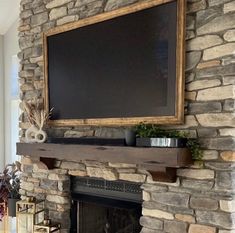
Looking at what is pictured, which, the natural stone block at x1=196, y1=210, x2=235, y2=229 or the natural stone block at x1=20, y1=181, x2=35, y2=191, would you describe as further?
the natural stone block at x1=20, y1=181, x2=35, y2=191

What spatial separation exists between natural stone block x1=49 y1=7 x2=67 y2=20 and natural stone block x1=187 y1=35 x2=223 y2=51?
4.74 feet

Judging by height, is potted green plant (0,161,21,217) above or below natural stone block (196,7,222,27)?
below

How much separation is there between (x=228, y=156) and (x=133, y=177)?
2.75 ft

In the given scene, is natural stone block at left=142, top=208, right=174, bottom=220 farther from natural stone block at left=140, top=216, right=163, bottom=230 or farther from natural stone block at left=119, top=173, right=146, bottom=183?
natural stone block at left=119, top=173, right=146, bottom=183

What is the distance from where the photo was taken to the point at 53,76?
339 centimetres

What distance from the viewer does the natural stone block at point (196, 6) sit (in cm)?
235

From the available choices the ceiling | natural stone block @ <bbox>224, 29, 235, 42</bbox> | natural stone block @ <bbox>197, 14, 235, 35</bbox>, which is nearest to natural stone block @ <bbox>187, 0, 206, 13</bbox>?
natural stone block @ <bbox>197, 14, 235, 35</bbox>

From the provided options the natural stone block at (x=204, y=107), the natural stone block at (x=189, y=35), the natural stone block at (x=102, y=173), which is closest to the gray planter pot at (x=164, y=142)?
the natural stone block at (x=204, y=107)

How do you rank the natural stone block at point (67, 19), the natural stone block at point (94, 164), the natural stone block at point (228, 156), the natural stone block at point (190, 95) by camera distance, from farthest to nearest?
the natural stone block at point (67, 19) < the natural stone block at point (94, 164) < the natural stone block at point (190, 95) < the natural stone block at point (228, 156)

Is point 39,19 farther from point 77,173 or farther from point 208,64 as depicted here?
point 208,64

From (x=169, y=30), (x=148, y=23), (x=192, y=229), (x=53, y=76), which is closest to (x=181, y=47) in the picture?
(x=169, y=30)

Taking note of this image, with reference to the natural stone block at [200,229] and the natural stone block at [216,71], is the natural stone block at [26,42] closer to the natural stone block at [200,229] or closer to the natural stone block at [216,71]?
the natural stone block at [216,71]

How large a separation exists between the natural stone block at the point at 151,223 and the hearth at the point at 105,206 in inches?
7.1

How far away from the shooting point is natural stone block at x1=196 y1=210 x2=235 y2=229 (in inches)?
86.0
